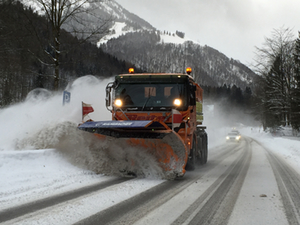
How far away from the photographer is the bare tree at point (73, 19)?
42.0 feet

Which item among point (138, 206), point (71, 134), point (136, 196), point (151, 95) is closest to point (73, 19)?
point (71, 134)

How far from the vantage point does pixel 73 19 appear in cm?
1346

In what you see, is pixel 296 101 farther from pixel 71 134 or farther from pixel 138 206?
pixel 138 206

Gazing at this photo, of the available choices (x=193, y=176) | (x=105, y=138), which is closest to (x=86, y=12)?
(x=105, y=138)

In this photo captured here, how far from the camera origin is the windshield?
6.98m

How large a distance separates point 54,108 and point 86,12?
19.8ft

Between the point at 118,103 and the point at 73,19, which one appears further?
the point at 73,19

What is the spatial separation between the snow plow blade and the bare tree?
7.27 metres

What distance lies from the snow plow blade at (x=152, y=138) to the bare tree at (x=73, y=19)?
727 cm

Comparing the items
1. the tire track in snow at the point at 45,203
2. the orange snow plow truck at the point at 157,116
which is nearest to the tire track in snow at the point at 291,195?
the orange snow plow truck at the point at 157,116

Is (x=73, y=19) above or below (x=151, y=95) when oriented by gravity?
above

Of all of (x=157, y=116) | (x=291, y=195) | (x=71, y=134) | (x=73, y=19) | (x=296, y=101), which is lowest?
(x=291, y=195)

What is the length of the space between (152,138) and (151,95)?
1547 millimetres

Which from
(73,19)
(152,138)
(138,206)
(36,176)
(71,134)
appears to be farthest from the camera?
(73,19)
